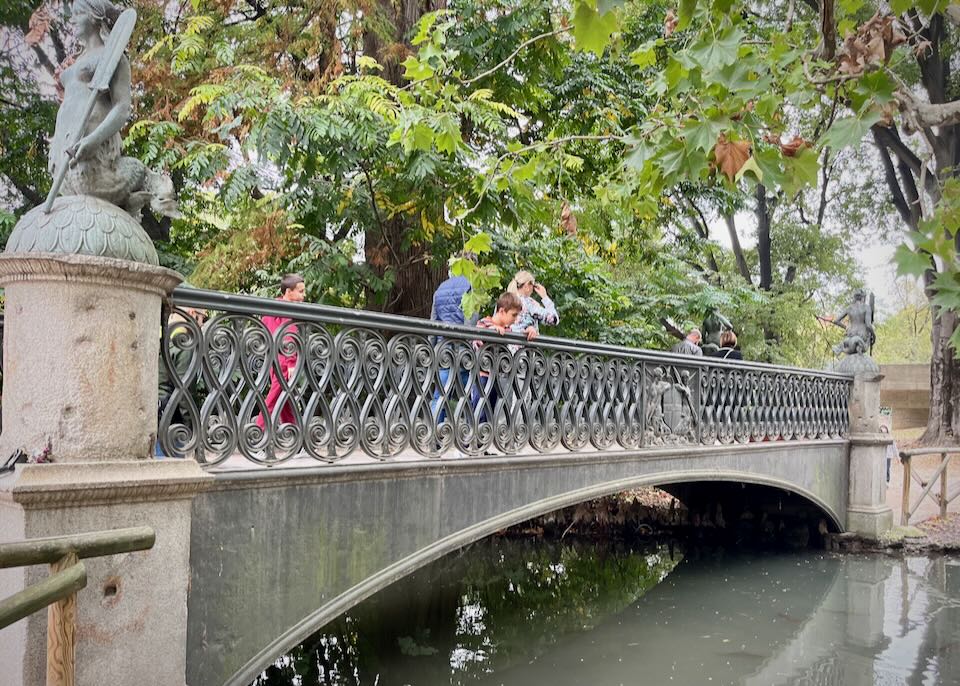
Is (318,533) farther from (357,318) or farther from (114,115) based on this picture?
(114,115)

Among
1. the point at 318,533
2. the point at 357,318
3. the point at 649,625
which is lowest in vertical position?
the point at 649,625

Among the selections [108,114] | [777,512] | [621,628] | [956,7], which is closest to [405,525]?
[108,114]

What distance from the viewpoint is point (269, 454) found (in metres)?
4.58

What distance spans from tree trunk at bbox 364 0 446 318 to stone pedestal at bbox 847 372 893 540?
24.7 ft

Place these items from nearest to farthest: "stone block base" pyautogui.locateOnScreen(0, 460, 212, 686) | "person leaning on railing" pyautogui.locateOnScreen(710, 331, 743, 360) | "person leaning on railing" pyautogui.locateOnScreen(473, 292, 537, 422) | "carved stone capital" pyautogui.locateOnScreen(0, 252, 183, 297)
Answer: "stone block base" pyautogui.locateOnScreen(0, 460, 212, 686) < "carved stone capital" pyautogui.locateOnScreen(0, 252, 183, 297) < "person leaning on railing" pyautogui.locateOnScreen(473, 292, 537, 422) < "person leaning on railing" pyautogui.locateOnScreen(710, 331, 743, 360)

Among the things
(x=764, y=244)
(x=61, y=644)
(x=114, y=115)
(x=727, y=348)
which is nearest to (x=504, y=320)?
(x=114, y=115)

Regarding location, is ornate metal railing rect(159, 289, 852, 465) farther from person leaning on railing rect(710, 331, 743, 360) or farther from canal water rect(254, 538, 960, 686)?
canal water rect(254, 538, 960, 686)

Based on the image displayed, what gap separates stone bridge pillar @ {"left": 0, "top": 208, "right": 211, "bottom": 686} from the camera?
3.36m

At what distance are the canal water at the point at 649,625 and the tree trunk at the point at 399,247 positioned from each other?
12.8 ft

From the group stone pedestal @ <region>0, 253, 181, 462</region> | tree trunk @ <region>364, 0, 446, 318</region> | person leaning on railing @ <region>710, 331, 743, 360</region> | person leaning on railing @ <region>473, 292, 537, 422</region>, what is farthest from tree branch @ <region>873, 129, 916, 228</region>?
stone pedestal @ <region>0, 253, 181, 462</region>

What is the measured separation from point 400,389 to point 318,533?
106cm

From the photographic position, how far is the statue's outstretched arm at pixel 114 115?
12.0 feet

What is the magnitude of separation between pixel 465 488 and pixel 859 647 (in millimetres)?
5476

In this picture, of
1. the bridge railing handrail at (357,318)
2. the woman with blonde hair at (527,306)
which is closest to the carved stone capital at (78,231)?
the bridge railing handrail at (357,318)
